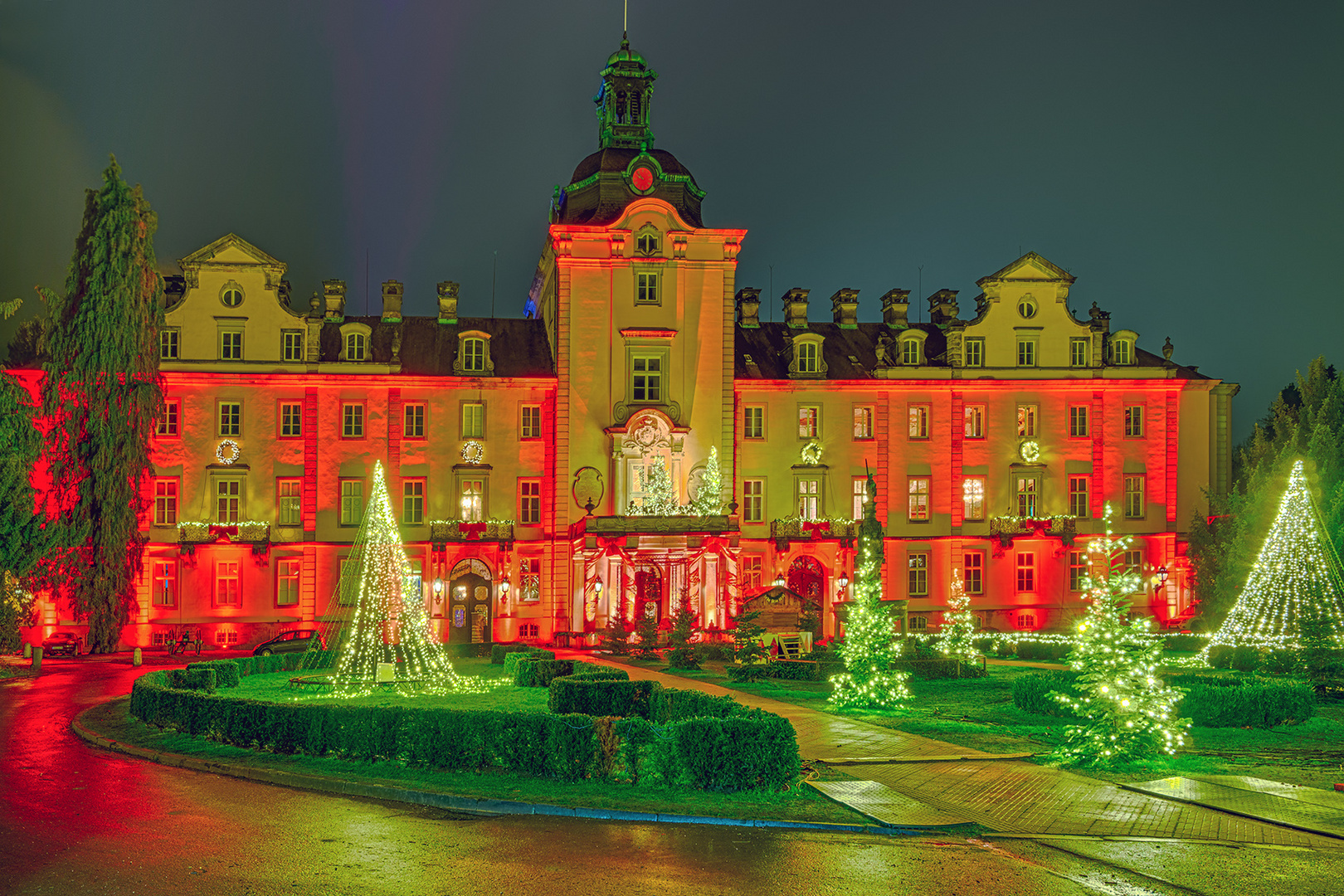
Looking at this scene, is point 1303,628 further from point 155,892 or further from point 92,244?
point 92,244

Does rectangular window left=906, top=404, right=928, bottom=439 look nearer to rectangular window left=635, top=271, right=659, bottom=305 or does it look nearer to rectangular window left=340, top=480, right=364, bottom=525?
rectangular window left=635, top=271, right=659, bottom=305

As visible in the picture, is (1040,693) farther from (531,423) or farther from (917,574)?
(531,423)

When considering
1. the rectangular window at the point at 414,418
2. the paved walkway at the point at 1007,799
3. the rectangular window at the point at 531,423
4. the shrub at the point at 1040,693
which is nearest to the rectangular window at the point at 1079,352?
the rectangular window at the point at 531,423

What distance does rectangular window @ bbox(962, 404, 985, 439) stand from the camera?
55750 millimetres

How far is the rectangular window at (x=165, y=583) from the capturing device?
50.2 m

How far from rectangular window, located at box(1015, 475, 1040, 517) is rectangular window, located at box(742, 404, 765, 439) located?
42.1 feet

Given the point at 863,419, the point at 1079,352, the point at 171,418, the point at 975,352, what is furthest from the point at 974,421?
the point at 171,418

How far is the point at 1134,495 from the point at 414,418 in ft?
115

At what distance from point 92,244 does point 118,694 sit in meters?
22.3

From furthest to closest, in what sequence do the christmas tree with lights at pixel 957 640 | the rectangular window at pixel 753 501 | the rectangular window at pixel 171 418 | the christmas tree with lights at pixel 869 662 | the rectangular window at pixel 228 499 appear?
the rectangular window at pixel 753 501 → the rectangular window at pixel 228 499 → the rectangular window at pixel 171 418 → the christmas tree with lights at pixel 957 640 → the christmas tree with lights at pixel 869 662

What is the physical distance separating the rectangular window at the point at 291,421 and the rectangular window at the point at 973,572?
3169 centimetres

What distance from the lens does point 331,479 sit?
52.2 meters

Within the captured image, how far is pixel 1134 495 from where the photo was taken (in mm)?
56281

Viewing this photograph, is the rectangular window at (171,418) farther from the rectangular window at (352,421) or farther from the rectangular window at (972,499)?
the rectangular window at (972,499)
